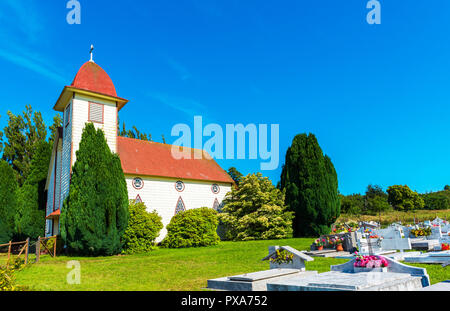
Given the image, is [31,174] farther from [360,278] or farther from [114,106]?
[360,278]

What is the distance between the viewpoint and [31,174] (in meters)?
26.5

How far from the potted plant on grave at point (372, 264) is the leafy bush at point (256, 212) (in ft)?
57.0

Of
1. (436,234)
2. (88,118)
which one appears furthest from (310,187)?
(88,118)

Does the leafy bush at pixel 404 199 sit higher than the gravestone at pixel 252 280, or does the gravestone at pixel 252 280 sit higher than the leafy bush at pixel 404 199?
the leafy bush at pixel 404 199

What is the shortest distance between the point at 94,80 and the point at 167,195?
33.8 ft

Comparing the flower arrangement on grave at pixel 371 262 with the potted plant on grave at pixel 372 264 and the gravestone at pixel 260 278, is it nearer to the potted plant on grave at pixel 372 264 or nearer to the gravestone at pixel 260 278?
the potted plant on grave at pixel 372 264

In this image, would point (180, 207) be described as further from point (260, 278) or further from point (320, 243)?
point (260, 278)

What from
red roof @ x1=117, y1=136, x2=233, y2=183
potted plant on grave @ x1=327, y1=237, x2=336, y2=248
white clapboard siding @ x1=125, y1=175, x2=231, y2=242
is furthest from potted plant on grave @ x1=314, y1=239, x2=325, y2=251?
red roof @ x1=117, y1=136, x2=233, y2=183

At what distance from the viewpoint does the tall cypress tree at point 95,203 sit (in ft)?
58.3

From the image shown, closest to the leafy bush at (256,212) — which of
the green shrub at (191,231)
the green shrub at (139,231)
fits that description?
the green shrub at (191,231)

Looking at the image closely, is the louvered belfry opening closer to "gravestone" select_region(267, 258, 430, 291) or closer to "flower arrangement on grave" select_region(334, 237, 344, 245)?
"flower arrangement on grave" select_region(334, 237, 344, 245)
